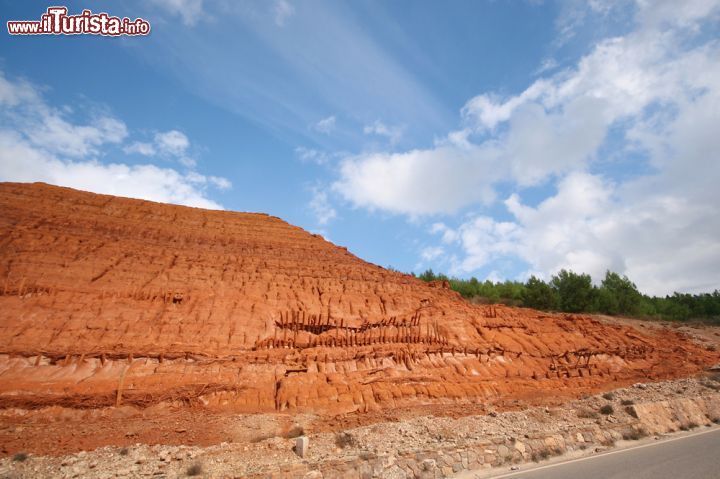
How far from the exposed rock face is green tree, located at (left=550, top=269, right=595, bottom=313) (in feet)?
42.2

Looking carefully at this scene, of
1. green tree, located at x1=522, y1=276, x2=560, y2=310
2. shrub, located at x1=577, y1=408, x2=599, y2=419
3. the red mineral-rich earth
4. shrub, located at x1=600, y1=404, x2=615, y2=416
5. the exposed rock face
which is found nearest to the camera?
the red mineral-rich earth

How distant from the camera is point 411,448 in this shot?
48.8ft

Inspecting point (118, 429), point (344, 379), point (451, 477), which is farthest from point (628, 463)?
point (118, 429)

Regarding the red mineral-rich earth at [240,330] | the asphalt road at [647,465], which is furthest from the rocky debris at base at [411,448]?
the red mineral-rich earth at [240,330]

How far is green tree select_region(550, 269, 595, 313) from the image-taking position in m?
46.2

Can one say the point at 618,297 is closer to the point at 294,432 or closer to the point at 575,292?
the point at 575,292

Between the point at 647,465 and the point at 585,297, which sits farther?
the point at 585,297

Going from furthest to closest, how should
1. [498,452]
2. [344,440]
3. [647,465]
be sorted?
[344,440]
[498,452]
[647,465]

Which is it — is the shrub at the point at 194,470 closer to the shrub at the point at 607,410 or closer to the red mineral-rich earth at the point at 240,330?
the red mineral-rich earth at the point at 240,330

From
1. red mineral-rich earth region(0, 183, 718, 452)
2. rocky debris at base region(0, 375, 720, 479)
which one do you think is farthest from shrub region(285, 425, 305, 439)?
red mineral-rich earth region(0, 183, 718, 452)

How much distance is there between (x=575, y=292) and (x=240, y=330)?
3911 cm

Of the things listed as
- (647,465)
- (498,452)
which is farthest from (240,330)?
(647,465)

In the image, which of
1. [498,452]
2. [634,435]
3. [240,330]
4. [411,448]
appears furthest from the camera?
[240,330]

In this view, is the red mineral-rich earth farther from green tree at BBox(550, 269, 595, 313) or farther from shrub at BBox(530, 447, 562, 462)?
green tree at BBox(550, 269, 595, 313)
